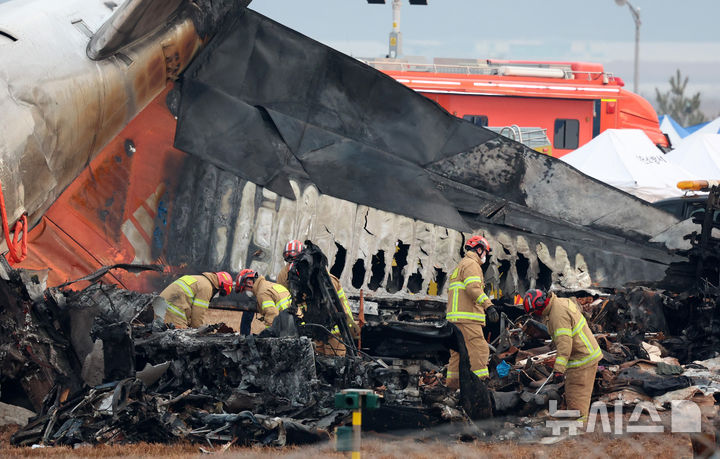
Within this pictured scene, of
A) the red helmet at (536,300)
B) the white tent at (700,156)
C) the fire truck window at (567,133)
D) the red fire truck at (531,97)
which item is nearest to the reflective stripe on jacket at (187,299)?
the red helmet at (536,300)

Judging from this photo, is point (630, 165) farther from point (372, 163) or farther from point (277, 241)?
point (277, 241)

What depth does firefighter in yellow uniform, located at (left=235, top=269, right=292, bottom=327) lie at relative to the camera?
10688mm

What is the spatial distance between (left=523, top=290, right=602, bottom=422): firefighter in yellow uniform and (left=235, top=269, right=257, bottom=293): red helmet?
3.60 m

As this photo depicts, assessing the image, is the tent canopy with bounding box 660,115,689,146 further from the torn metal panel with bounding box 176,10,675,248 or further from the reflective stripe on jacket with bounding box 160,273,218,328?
the reflective stripe on jacket with bounding box 160,273,218,328

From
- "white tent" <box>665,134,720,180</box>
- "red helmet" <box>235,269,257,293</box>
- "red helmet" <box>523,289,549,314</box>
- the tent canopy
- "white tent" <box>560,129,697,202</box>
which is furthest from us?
the tent canopy

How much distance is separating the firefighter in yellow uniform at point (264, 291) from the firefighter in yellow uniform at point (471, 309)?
2208 millimetres

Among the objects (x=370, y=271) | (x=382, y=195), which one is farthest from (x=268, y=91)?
(x=370, y=271)

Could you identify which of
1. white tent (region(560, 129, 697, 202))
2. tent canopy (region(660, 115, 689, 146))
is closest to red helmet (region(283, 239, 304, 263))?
white tent (region(560, 129, 697, 202))

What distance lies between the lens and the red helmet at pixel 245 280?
10.9 m

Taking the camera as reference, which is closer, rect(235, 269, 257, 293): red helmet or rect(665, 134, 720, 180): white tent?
rect(235, 269, 257, 293): red helmet

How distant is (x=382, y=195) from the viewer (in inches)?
495

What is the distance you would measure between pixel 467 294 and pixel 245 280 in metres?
2.87

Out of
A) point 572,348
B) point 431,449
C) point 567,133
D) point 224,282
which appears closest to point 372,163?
point 224,282

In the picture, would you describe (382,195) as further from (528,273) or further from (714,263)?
(714,263)
